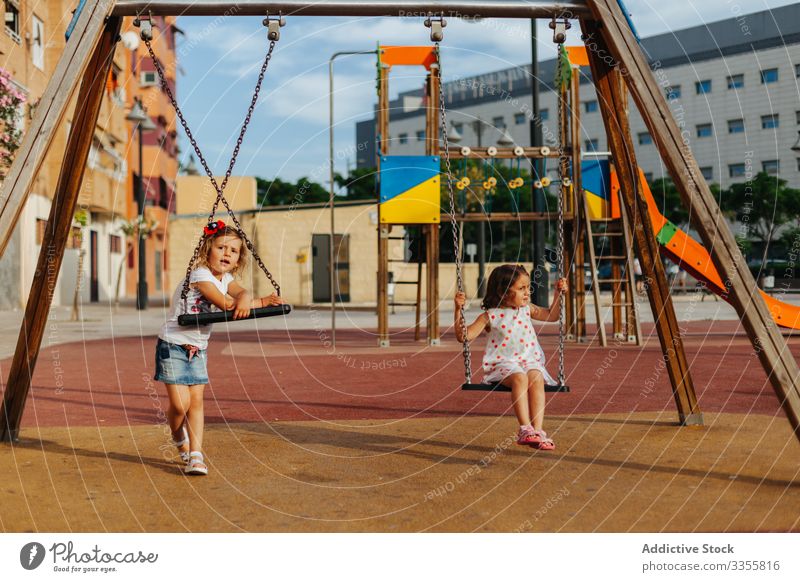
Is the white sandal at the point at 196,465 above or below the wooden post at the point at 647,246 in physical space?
below

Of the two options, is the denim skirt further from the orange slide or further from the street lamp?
the street lamp

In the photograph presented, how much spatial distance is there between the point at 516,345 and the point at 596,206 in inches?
390

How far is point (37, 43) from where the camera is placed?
3089cm

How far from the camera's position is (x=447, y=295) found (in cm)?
3953

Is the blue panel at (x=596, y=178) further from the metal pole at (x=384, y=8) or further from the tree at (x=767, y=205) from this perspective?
the tree at (x=767, y=205)

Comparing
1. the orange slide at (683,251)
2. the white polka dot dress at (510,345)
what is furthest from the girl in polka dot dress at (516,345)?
the orange slide at (683,251)

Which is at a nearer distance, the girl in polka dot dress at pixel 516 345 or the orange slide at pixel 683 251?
the girl in polka dot dress at pixel 516 345

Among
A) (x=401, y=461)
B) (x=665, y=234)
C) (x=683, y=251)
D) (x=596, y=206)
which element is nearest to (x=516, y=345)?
(x=401, y=461)

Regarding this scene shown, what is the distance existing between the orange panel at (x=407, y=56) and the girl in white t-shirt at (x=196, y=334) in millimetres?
10228

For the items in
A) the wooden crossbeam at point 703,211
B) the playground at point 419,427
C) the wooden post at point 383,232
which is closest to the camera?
the playground at point 419,427

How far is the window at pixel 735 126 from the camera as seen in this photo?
208 ft

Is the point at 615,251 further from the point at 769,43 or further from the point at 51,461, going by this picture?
the point at 769,43

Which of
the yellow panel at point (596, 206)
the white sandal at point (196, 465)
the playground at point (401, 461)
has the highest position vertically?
the yellow panel at point (596, 206)
